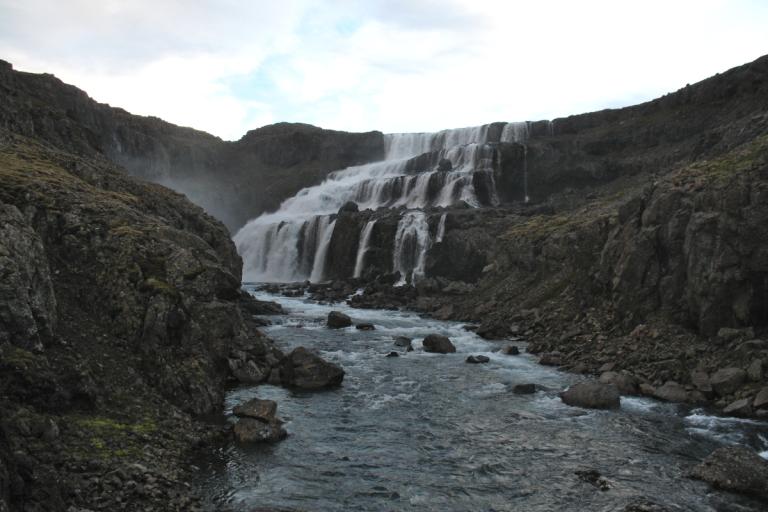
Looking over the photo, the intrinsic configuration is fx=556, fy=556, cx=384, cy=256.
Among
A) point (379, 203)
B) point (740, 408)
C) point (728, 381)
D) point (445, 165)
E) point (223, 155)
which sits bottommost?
point (740, 408)

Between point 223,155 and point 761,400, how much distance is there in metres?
137

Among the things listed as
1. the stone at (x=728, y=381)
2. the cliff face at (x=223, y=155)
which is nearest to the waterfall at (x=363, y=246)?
the cliff face at (x=223, y=155)

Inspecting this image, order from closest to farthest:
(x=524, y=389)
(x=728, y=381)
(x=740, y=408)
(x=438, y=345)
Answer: (x=740, y=408), (x=728, y=381), (x=524, y=389), (x=438, y=345)

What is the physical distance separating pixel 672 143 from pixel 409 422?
242ft

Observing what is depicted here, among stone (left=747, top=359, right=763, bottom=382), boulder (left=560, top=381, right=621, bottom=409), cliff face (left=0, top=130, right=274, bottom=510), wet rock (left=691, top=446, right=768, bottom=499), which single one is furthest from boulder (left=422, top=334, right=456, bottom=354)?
wet rock (left=691, top=446, right=768, bottom=499)

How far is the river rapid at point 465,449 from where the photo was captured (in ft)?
55.1

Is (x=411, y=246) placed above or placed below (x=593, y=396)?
above

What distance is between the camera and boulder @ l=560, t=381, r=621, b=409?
25.7m

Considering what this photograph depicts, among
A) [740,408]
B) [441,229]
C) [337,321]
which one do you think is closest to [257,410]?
[740,408]

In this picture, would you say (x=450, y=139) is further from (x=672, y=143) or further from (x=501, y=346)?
(x=501, y=346)

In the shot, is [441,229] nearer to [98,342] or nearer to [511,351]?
[511,351]

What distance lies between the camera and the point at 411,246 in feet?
237

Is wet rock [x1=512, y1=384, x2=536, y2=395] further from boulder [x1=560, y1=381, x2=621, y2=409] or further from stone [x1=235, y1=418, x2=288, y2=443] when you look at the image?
stone [x1=235, y1=418, x2=288, y2=443]

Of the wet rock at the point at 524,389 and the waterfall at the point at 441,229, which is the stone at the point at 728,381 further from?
the waterfall at the point at 441,229
